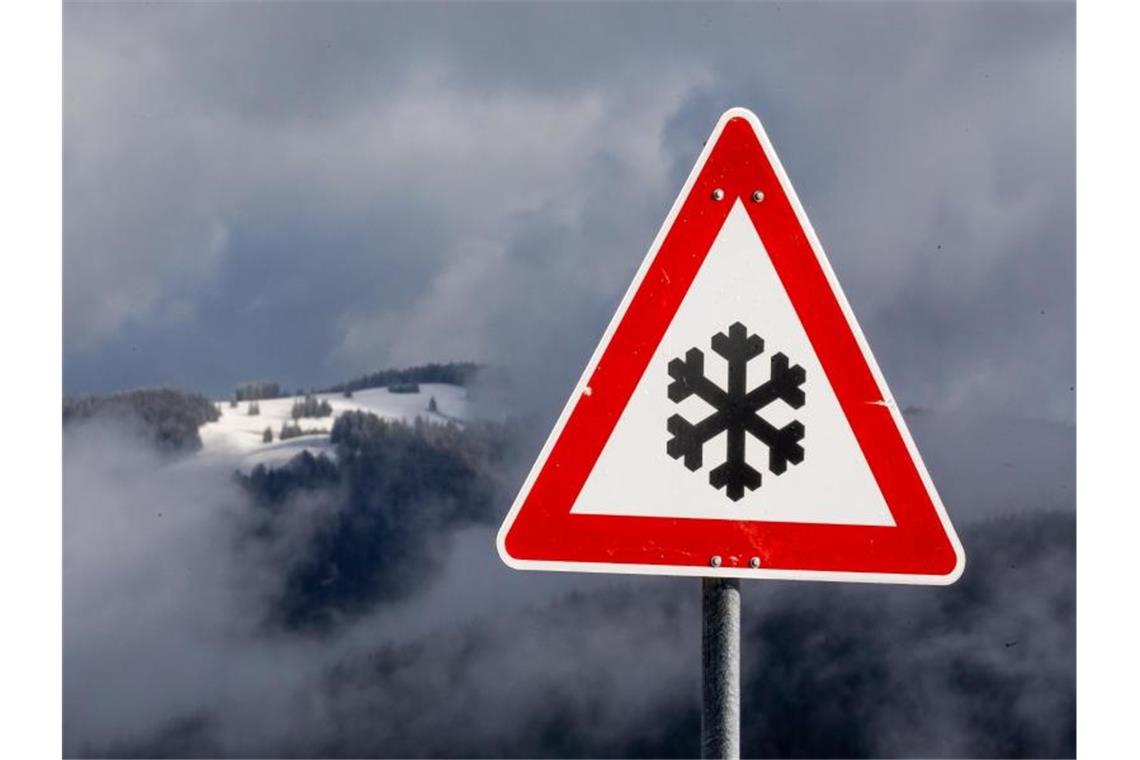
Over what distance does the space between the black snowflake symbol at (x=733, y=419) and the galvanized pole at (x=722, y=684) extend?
4.1 inches

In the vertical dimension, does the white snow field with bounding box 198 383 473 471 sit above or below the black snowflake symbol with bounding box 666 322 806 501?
above

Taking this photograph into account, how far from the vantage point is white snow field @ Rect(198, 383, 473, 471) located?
174cm

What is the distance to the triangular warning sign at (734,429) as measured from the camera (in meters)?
1.06

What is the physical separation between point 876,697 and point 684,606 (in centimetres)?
32

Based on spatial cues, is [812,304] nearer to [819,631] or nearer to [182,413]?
[819,631]

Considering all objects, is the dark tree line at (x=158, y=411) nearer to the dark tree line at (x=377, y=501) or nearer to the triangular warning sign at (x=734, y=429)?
the dark tree line at (x=377, y=501)

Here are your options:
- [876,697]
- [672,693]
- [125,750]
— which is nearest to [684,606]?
[672,693]

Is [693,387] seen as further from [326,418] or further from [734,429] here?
[326,418]

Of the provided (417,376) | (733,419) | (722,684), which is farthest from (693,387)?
(417,376)

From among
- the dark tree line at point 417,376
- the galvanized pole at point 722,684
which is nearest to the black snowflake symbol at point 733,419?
the galvanized pole at point 722,684

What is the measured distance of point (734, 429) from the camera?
1.06m

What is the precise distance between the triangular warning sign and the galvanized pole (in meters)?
0.04

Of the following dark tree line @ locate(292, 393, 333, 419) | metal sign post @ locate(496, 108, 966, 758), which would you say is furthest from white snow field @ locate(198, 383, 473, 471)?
metal sign post @ locate(496, 108, 966, 758)

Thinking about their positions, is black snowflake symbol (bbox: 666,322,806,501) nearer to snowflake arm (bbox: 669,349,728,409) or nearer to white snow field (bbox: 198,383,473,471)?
snowflake arm (bbox: 669,349,728,409)
